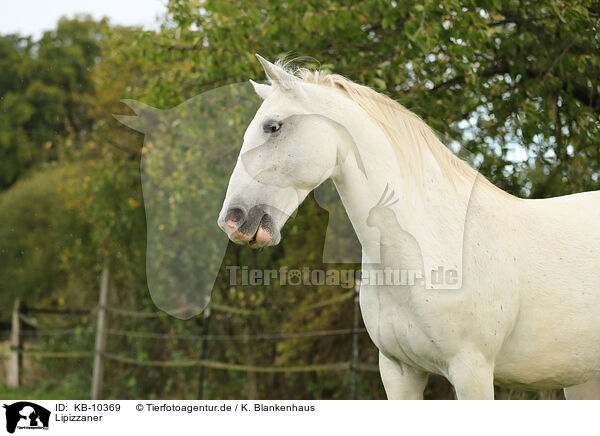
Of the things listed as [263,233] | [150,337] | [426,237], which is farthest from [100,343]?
[426,237]

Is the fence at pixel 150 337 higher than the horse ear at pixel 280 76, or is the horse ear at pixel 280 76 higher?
the horse ear at pixel 280 76

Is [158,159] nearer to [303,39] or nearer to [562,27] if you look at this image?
[303,39]

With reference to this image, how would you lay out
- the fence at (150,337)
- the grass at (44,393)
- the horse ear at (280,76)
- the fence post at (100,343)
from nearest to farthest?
the horse ear at (280,76)
the fence at (150,337)
the grass at (44,393)
the fence post at (100,343)

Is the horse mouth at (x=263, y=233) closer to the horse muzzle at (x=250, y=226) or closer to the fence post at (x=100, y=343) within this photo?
the horse muzzle at (x=250, y=226)

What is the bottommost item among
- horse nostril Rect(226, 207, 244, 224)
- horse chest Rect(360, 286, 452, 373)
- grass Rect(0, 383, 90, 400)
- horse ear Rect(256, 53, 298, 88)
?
grass Rect(0, 383, 90, 400)

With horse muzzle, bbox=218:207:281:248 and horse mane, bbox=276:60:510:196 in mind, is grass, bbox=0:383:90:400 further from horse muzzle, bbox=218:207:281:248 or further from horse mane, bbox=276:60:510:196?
horse mane, bbox=276:60:510:196

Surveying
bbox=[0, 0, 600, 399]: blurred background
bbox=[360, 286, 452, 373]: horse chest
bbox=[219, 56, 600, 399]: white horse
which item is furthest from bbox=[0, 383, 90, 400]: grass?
bbox=[219, 56, 600, 399]: white horse

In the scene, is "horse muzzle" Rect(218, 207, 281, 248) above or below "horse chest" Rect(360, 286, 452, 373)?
above

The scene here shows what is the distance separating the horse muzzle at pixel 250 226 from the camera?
81.3 inches

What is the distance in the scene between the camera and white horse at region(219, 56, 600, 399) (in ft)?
7.00

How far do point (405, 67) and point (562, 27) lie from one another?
4.27 feet
